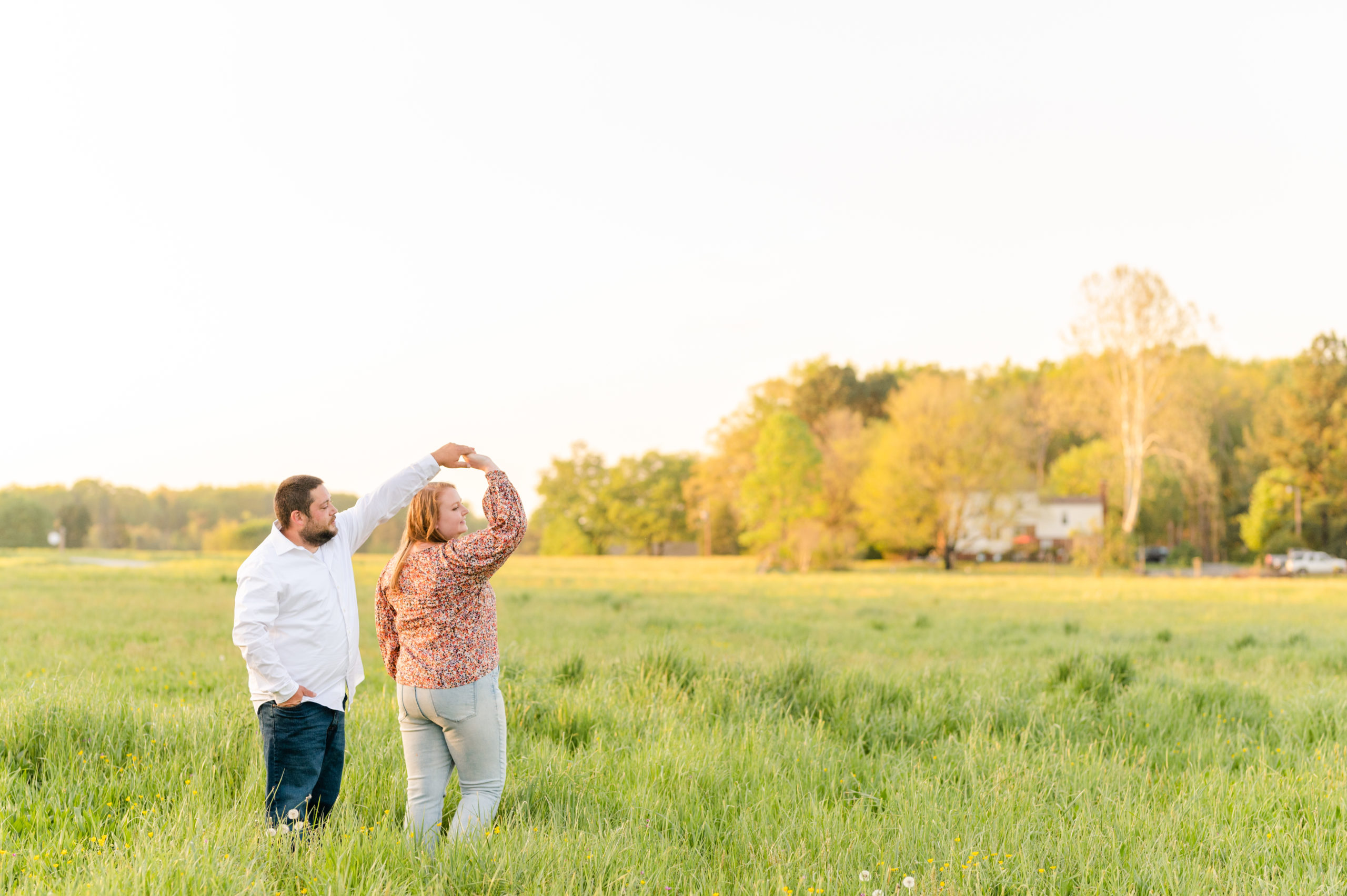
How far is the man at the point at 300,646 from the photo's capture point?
4.03 metres

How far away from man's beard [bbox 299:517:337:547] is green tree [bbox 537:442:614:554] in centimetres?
8632

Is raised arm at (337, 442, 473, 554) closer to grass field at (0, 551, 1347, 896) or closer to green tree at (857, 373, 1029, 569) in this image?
grass field at (0, 551, 1347, 896)

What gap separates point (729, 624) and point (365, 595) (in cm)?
1161

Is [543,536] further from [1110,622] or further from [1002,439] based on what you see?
[1110,622]

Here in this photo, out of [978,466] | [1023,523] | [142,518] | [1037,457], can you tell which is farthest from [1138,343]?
[142,518]

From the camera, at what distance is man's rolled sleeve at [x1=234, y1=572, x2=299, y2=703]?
3.96 meters

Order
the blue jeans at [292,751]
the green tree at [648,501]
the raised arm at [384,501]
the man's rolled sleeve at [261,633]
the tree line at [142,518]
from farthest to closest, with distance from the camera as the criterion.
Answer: the green tree at [648,501] → the tree line at [142,518] → the raised arm at [384,501] → the blue jeans at [292,751] → the man's rolled sleeve at [261,633]

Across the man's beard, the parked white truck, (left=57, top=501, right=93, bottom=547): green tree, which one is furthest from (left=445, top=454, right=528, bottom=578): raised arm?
(left=57, top=501, right=93, bottom=547): green tree

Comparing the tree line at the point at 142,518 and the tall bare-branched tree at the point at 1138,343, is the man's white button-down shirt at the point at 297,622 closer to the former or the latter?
the tall bare-branched tree at the point at 1138,343

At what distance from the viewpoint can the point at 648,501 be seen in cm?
9081

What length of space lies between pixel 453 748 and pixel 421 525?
1082 mm

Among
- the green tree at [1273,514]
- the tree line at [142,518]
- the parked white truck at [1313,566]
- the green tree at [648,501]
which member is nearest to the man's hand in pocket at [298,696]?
the parked white truck at [1313,566]

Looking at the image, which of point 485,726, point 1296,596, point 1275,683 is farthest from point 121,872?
point 1296,596

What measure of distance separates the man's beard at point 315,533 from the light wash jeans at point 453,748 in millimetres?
803
